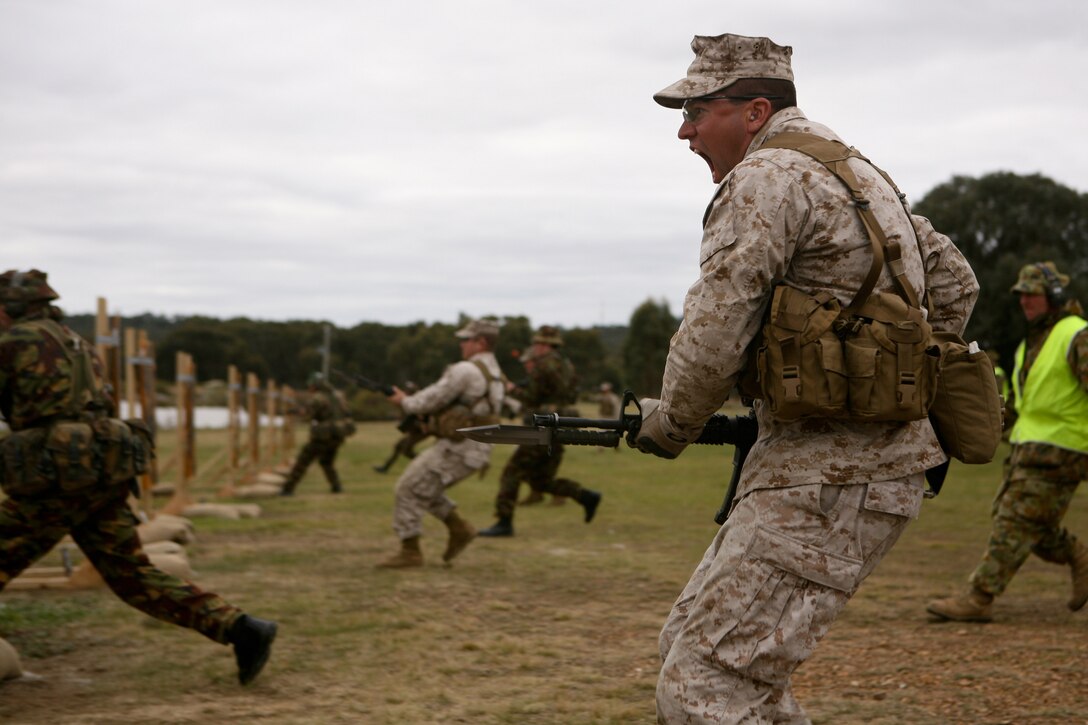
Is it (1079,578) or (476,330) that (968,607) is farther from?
(476,330)

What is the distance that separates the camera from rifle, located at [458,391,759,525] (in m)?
3.58

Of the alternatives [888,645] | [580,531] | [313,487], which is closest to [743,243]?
[888,645]

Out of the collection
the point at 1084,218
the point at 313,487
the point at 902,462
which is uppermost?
the point at 1084,218

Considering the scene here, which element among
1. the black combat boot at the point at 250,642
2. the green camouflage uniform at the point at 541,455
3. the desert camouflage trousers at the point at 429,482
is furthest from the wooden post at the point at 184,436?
the black combat boot at the point at 250,642

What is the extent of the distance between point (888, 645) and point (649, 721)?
2222 millimetres

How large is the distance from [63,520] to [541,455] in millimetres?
7448

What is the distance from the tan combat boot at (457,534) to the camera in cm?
1042

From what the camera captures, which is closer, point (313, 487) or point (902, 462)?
point (902, 462)

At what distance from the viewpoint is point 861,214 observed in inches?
131

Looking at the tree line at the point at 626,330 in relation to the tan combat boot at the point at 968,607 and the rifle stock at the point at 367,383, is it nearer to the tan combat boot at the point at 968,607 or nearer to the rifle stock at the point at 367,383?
the rifle stock at the point at 367,383

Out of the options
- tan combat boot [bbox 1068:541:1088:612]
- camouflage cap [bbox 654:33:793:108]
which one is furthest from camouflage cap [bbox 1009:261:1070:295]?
camouflage cap [bbox 654:33:793:108]

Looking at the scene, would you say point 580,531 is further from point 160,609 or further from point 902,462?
point 902,462

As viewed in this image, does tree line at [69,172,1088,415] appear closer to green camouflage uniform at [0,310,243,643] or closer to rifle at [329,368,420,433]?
rifle at [329,368,420,433]

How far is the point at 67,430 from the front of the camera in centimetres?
580
